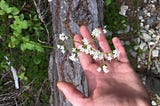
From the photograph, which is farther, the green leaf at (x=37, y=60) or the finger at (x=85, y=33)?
the green leaf at (x=37, y=60)

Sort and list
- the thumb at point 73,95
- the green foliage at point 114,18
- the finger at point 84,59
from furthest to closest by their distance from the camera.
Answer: the green foliage at point 114,18 < the finger at point 84,59 < the thumb at point 73,95

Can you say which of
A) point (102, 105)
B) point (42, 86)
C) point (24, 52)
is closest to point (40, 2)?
point (24, 52)

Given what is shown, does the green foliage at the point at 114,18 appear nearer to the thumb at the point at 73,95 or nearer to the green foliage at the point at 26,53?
the green foliage at the point at 26,53

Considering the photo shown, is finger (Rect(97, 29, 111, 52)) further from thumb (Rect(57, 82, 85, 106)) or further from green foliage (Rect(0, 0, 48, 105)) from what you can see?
green foliage (Rect(0, 0, 48, 105))

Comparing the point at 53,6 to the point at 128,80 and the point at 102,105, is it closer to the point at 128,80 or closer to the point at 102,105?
the point at 128,80

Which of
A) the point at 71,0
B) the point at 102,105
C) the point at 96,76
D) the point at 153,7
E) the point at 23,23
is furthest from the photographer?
the point at 153,7

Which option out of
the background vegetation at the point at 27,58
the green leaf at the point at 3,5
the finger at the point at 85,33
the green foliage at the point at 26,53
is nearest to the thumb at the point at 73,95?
the finger at the point at 85,33

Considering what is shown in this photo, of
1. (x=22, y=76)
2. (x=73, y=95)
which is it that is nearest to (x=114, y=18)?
(x=22, y=76)
